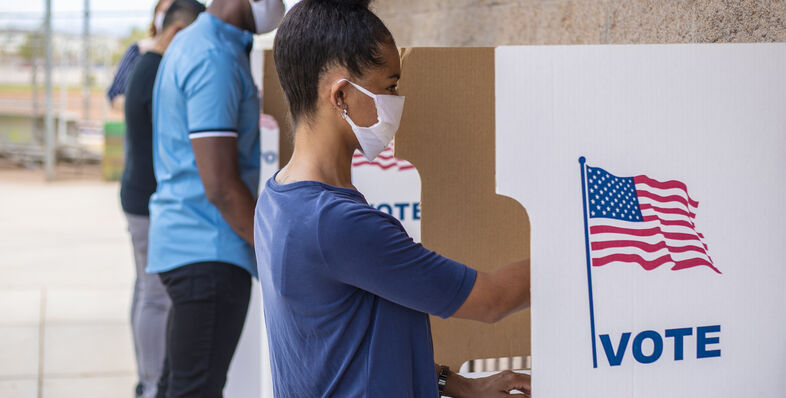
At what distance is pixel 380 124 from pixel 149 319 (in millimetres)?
2090

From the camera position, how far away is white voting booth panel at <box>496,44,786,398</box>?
3.84 feet

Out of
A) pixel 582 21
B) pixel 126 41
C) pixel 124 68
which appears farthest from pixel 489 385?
pixel 126 41

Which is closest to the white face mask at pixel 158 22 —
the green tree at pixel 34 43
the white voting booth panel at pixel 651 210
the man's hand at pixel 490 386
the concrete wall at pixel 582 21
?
the concrete wall at pixel 582 21

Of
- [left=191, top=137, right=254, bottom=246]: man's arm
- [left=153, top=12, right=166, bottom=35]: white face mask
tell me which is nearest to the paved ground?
[left=153, top=12, right=166, bottom=35]: white face mask

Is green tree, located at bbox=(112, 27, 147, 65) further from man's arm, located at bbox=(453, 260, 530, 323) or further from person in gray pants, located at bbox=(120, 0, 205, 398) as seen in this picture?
→ man's arm, located at bbox=(453, 260, 530, 323)

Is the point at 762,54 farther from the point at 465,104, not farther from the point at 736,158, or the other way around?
the point at 465,104

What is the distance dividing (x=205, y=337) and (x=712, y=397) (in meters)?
1.38

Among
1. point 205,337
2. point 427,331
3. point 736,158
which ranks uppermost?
point 736,158

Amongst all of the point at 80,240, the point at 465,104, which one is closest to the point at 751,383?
the point at 465,104

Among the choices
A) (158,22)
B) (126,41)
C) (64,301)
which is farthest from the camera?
(126,41)

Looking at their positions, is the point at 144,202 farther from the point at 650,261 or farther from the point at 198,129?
the point at 650,261

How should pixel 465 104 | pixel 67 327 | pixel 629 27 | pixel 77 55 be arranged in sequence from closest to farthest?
pixel 465 104, pixel 629 27, pixel 67 327, pixel 77 55

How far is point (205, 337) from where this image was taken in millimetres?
2201

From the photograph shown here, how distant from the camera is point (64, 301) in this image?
575 centimetres
